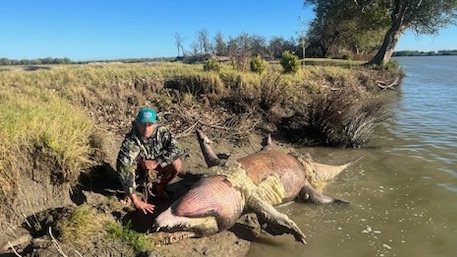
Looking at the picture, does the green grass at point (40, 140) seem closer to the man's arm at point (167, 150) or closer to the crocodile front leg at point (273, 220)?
the man's arm at point (167, 150)

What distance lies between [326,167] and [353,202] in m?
0.91

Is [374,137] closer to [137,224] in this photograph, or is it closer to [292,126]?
[292,126]

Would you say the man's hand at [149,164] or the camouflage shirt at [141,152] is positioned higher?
the camouflage shirt at [141,152]

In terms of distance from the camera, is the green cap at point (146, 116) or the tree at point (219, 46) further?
the tree at point (219, 46)

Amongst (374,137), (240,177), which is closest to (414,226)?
(240,177)

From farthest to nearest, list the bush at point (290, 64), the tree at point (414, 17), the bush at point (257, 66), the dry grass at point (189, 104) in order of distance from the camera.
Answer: the tree at point (414, 17) → the bush at point (290, 64) → the bush at point (257, 66) → the dry grass at point (189, 104)

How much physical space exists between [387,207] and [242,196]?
2.48 meters

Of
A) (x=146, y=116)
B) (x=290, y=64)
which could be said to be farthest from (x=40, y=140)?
(x=290, y=64)

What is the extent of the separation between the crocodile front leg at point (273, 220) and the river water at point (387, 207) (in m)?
0.18

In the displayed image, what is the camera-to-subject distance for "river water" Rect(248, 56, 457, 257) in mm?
5387

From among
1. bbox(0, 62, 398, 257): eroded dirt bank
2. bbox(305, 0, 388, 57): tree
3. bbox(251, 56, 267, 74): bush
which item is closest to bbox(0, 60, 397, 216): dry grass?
bbox(0, 62, 398, 257): eroded dirt bank

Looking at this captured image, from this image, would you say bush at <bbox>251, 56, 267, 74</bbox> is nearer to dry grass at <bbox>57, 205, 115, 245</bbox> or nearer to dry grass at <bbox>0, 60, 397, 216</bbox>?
dry grass at <bbox>0, 60, 397, 216</bbox>

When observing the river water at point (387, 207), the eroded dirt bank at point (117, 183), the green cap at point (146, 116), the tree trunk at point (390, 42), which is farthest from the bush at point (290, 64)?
the tree trunk at point (390, 42)

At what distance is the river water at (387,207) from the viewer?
5.39 m
